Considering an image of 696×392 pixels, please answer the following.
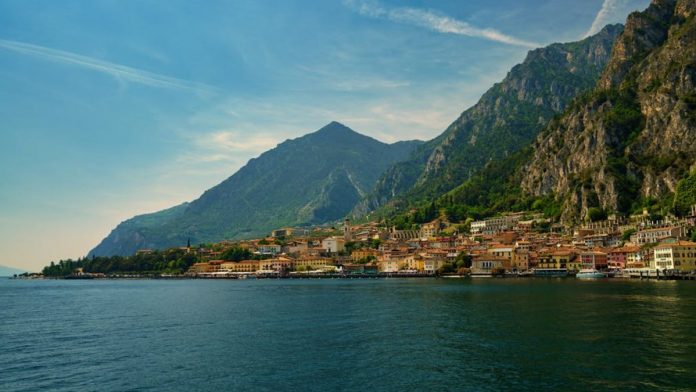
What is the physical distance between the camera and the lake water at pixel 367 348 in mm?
32375

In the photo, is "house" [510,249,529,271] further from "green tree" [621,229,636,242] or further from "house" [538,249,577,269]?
"green tree" [621,229,636,242]

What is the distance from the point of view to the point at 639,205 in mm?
167625

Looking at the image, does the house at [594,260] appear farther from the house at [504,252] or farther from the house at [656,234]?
the house at [504,252]

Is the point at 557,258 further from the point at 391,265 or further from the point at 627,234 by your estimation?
the point at 391,265

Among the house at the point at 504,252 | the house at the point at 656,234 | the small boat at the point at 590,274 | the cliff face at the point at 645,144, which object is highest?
the cliff face at the point at 645,144

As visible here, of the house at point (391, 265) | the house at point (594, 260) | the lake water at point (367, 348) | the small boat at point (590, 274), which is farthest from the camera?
the house at point (391, 265)

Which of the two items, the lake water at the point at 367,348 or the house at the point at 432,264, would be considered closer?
the lake water at the point at 367,348

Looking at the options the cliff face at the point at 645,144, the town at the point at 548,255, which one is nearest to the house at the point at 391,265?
the town at the point at 548,255

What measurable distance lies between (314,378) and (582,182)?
16865cm

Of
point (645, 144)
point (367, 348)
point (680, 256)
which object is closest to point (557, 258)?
point (680, 256)

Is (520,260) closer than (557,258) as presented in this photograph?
No

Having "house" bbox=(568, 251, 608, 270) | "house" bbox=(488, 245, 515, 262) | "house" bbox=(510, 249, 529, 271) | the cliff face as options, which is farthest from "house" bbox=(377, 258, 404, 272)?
the cliff face

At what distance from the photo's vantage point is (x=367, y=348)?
4166 cm

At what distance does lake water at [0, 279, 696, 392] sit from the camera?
3238 cm
